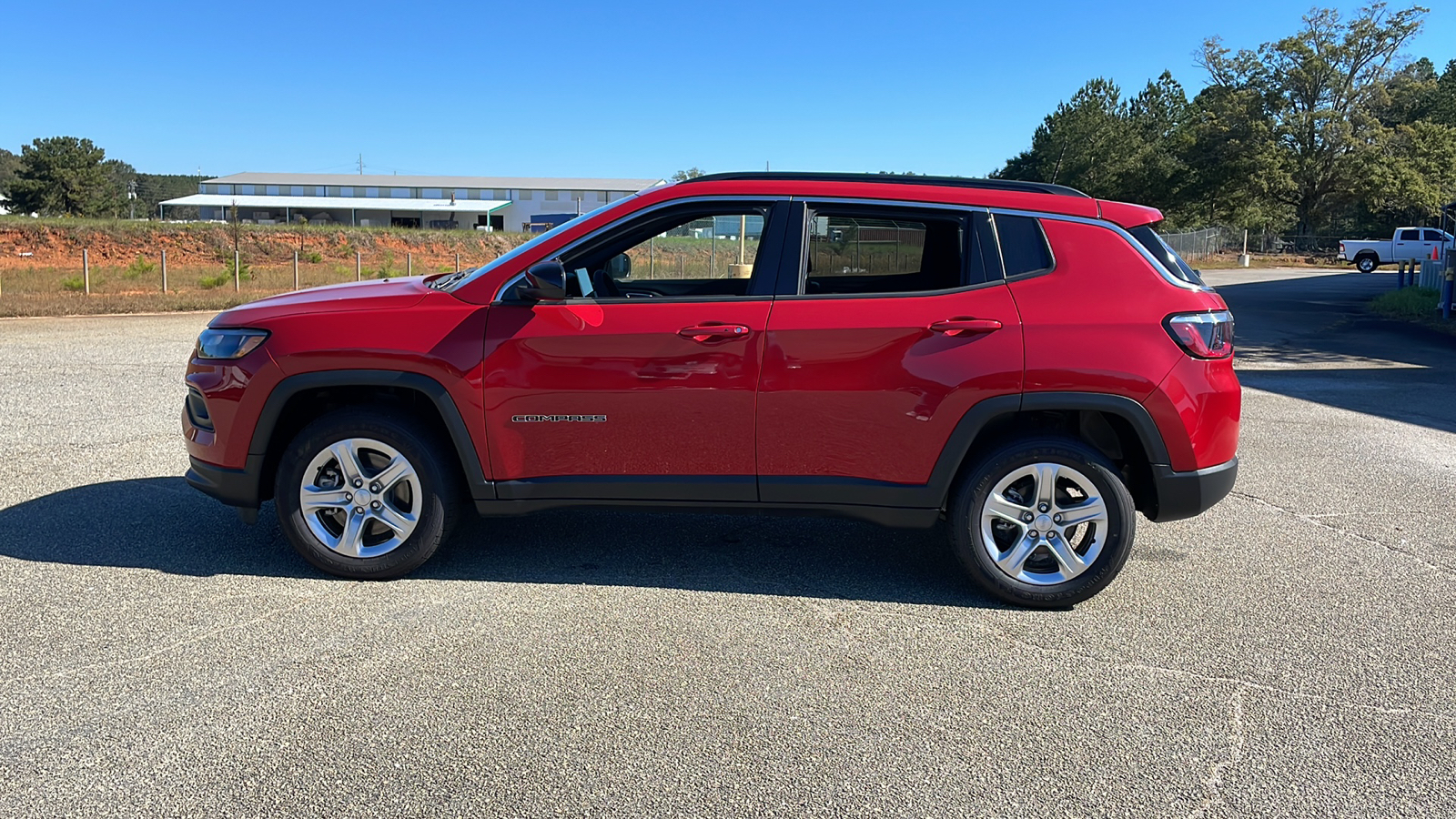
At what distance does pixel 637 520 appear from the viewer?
5.93 metres

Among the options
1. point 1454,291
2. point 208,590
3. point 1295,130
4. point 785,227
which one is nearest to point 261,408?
point 208,590

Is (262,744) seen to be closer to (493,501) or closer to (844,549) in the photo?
(493,501)

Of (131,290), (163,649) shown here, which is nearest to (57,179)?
(131,290)

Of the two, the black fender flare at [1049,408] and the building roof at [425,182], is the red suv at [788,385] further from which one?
the building roof at [425,182]

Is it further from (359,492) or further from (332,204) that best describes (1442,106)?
(359,492)

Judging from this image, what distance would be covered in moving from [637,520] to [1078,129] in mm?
79357

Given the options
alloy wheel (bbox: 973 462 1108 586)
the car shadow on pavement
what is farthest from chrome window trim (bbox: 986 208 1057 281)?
the car shadow on pavement

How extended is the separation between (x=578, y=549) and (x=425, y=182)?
348ft

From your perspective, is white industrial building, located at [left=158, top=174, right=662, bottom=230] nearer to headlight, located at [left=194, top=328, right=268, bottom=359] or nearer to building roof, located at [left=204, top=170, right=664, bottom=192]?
building roof, located at [left=204, top=170, right=664, bottom=192]

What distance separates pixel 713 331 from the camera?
453cm

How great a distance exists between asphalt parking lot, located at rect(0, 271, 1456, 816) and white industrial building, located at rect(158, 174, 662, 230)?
3340 inches

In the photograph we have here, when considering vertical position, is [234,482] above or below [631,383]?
below

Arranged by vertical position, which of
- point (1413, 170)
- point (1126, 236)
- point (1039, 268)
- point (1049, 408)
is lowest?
point (1049, 408)

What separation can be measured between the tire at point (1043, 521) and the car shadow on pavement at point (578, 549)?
0.72 feet
